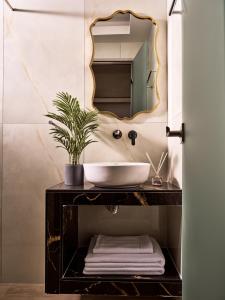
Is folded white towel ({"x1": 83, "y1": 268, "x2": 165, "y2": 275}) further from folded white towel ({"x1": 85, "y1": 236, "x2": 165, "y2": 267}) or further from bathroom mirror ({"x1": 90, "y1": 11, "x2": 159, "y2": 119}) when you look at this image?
bathroom mirror ({"x1": 90, "y1": 11, "x2": 159, "y2": 119})

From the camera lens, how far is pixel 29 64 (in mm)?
1867

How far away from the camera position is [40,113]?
1859mm

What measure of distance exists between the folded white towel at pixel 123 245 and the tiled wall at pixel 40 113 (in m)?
0.49

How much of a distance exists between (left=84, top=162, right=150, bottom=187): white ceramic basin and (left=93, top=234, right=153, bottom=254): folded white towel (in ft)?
1.11

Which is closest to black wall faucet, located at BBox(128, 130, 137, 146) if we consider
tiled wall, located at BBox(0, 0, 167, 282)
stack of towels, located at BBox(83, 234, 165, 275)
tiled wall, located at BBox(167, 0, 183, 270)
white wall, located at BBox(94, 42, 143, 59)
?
tiled wall, located at BBox(0, 0, 167, 282)

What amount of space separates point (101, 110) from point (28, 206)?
78 cm

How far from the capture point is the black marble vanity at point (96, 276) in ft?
4.34

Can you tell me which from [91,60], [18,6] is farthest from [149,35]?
[18,6]

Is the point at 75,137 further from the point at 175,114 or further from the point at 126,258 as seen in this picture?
the point at 126,258

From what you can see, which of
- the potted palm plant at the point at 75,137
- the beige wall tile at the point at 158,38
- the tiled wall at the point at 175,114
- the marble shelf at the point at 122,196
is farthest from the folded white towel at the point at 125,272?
the beige wall tile at the point at 158,38

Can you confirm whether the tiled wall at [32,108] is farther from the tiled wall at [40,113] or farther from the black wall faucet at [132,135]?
the black wall faucet at [132,135]

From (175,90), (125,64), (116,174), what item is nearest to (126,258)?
(116,174)

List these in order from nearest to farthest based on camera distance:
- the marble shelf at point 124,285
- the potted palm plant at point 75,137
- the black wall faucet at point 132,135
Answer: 1. the marble shelf at point 124,285
2. the potted palm plant at point 75,137
3. the black wall faucet at point 132,135

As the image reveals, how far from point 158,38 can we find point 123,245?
4.25 ft
